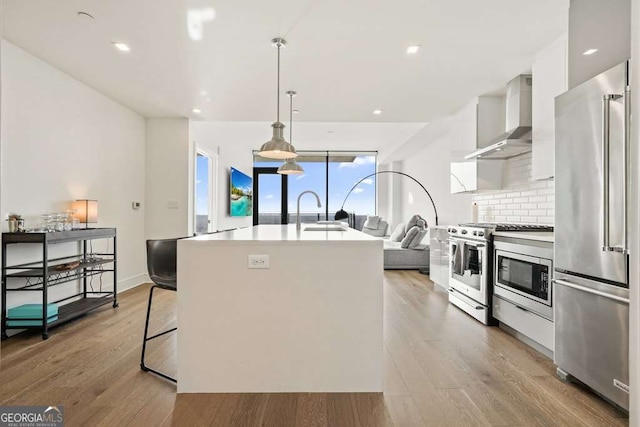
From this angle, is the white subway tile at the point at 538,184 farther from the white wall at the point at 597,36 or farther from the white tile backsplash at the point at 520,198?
the white wall at the point at 597,36

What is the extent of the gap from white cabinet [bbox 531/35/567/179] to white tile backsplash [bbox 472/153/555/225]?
0.31m

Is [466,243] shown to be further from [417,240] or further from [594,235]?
[417,240]

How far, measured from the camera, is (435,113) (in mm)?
5258

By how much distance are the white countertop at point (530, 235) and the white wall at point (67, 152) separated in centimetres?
424

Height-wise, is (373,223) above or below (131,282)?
above

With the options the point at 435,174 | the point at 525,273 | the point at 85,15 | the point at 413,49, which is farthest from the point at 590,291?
the point at 435,174

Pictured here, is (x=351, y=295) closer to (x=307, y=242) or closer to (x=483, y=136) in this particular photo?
(x=307, y=242)

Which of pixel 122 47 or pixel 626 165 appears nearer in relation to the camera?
pixel 626 165

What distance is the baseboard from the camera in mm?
4983

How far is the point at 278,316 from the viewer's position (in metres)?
2.20

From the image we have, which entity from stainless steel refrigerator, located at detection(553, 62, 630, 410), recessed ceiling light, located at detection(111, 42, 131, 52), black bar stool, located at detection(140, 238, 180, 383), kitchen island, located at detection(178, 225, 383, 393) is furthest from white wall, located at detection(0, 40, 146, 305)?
stainless steel refrigerator, located at detection(553, 62, 630, 410)

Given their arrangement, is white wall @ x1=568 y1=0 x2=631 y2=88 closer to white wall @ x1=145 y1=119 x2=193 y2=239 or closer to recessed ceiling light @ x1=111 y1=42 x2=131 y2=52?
recessed ceiling light @ x1=111 y1=42 x2=131 y2=52

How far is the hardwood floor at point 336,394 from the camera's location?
194 centimetres

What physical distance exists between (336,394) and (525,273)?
185cm
